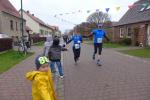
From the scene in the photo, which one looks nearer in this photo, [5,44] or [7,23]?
[5,44]

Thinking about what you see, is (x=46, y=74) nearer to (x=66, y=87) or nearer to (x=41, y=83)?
(x=41, y=83)

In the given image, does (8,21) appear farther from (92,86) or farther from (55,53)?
(92,86)

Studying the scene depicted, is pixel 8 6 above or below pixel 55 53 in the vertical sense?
above

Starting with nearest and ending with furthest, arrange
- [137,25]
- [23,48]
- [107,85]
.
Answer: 1. [107,85]
2. [23,48]
3. [137,25]

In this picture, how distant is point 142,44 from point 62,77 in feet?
81.1

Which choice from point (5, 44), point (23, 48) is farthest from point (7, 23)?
point (23, 48)

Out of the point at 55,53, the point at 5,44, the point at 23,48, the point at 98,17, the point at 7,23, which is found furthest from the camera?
the point at 98,17

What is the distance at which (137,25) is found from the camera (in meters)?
37.0

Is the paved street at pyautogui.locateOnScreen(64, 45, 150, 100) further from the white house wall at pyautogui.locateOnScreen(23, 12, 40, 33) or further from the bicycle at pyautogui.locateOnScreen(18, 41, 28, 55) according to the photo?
the white house wall at pyautogui.locateOnScreen(23, 12, 40, 33)

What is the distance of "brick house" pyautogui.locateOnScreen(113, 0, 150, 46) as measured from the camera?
3419 centimetres

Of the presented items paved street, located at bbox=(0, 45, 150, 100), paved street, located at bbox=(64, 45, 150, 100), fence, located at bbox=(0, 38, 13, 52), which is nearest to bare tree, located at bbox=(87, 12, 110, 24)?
fence, located at bbox=(0, 38, 13, 52)

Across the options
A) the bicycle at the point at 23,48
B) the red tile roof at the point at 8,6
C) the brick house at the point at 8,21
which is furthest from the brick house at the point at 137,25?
the red tile roof at the point at 8,6

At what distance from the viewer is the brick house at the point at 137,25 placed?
112 feet

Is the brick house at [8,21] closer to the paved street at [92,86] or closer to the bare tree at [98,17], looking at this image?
the paved street at [92,86]
